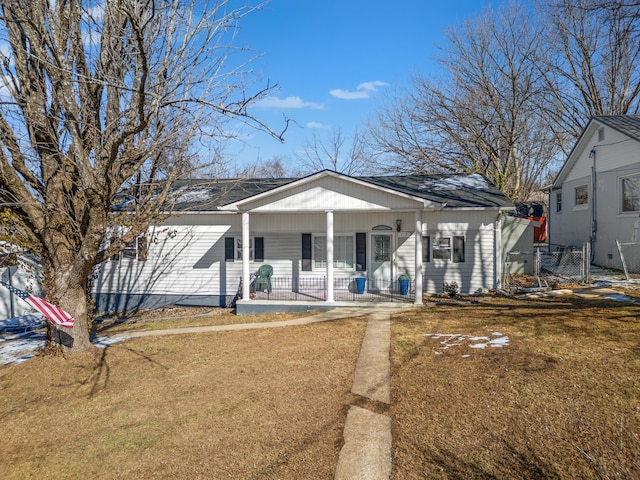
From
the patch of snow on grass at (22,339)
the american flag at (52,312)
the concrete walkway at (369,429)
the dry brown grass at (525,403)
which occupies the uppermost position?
the american flag at (52,312)

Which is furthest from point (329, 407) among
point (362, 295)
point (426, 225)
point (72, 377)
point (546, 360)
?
point (426, 225)

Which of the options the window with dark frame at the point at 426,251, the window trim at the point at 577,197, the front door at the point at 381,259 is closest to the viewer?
the window with dark frame at the point at 426,251

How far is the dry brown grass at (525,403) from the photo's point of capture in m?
4.27

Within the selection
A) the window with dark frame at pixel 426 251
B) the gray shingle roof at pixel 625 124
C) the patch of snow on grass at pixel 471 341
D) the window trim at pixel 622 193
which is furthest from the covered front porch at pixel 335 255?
the gray shingle roof at pixel 625 124

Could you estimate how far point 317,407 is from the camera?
19.6 ft

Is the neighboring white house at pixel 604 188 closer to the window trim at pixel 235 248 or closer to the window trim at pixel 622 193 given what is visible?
the window trim at pixel 622 193

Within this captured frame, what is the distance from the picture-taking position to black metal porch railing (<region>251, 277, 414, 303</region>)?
14.0 meters

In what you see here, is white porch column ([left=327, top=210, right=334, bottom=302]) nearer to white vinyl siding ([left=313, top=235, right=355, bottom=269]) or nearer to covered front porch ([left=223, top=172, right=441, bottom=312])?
covered front porch ([left=223, top=172, right=441, bottom=312])

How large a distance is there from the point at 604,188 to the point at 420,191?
805cm

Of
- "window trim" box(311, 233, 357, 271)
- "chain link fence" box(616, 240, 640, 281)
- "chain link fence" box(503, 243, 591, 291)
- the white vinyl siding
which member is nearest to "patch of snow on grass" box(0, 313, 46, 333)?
"window trim" box(311, 233, 357, 271)

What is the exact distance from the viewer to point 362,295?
46.9ft

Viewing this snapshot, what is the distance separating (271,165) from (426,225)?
124 feet

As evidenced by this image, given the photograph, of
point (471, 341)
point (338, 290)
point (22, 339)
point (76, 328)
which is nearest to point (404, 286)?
point (338, 290)

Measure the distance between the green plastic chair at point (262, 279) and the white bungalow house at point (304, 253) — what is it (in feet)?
0.34
